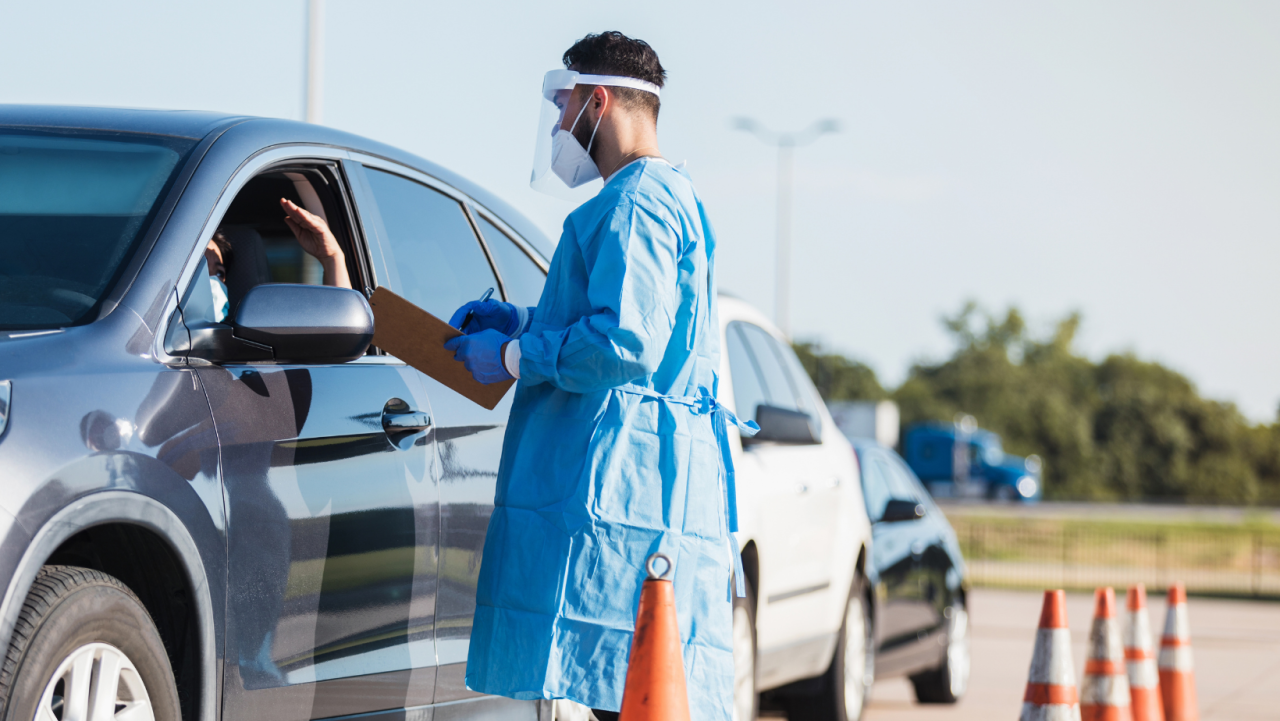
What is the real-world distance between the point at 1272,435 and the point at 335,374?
252 ft

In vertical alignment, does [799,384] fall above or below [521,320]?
below

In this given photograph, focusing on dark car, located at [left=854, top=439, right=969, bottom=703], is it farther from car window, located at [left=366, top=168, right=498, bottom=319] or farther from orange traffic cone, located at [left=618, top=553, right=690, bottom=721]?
orange traffic cone, located at [left=618, top=553, right=690, bottom=721]

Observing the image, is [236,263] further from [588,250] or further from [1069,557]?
[1069,557]

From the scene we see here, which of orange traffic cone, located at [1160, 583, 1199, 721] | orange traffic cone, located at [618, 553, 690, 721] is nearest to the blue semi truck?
orange traffic cone, located at [1160, 583, 1199, 721]

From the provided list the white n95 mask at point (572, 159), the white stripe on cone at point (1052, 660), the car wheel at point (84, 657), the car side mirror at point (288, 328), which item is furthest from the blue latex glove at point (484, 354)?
the white stripe on cone at point (1052, 660)

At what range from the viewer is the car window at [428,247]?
4.30 m

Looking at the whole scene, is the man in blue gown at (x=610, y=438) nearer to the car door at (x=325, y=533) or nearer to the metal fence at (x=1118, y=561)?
the car door at (x=325, y=533)

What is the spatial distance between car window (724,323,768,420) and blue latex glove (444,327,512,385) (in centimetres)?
320

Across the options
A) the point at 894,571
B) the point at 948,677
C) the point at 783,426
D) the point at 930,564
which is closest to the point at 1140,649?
the point at 783,426

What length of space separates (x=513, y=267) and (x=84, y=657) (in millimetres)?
2284

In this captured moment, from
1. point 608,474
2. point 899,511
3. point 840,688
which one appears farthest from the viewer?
point 899,511

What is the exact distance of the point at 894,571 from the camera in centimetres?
897

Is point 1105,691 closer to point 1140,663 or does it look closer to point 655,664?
point 1140,663

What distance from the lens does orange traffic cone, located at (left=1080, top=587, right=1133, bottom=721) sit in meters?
5.78
